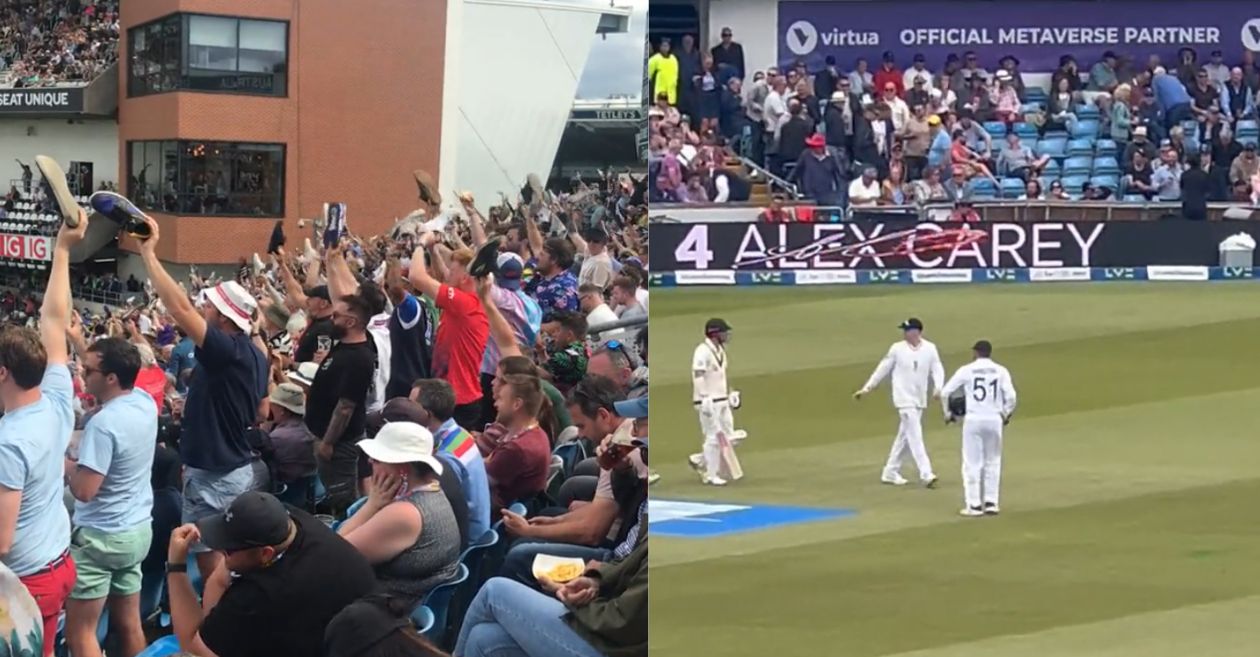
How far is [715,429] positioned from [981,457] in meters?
1.99

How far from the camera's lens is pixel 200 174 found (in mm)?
4234

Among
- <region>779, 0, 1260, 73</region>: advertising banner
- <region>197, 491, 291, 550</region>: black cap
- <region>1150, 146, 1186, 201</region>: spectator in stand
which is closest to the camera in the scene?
<region>197, 491, 291, 550</region>: black cap

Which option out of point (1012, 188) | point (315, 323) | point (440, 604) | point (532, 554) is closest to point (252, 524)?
point (440, 604)

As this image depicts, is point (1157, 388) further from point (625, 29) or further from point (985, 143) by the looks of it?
point (625, 29)

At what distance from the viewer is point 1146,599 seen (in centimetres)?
959

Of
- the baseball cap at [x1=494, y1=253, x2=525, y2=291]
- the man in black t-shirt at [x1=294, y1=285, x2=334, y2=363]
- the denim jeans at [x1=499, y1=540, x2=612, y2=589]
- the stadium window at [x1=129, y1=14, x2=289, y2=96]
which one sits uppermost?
the stadium window at [x1=129, y1=14, x2=289, y2=96]

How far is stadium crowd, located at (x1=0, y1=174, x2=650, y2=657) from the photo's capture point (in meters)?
3.85

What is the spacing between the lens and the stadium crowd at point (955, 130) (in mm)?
18781

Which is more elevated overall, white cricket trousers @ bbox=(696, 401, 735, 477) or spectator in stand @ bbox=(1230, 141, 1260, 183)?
spectator in stand @ bbox=(1230, 141, 1260, 183)

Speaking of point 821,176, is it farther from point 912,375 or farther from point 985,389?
point 985,389

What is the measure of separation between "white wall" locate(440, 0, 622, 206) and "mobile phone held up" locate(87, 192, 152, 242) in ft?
2.53

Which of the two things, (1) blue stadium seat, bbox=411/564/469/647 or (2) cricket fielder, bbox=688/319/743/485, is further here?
(2) cricket fielder, bbox=688/319/743/485

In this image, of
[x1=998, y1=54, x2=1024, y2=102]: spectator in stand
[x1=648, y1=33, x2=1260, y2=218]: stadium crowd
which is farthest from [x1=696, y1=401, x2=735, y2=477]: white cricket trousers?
[x1=998, y1=54, x2=1024, y2=102]: spectator in stand

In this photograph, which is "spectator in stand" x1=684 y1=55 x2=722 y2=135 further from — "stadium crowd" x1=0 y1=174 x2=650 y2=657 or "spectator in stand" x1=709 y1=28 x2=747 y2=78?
"stadium crowd" x1=0 y1=174 x2=650 y2=657
